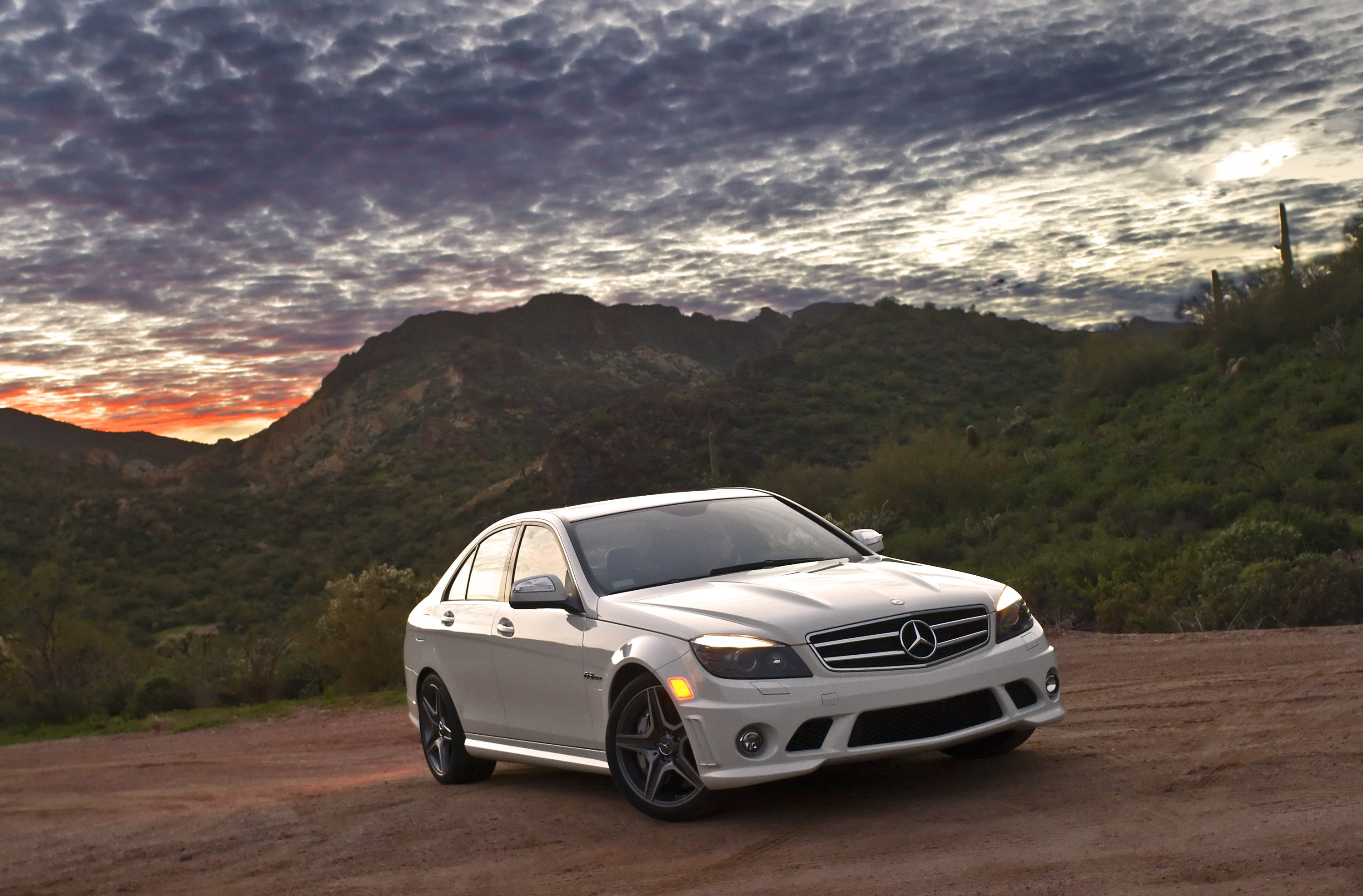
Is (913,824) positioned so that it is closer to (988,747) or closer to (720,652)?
(720,652)

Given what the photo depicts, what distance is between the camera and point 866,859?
18.0 ft

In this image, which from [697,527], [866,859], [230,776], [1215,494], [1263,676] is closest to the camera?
[866,859]

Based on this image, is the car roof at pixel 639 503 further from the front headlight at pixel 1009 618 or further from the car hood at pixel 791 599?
the front headlight at pixel 1009 618

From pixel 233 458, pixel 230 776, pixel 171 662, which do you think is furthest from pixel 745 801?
pixel 233 458

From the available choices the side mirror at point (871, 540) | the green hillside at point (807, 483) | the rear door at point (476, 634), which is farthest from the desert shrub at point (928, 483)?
the side mirror at point (871, 540)

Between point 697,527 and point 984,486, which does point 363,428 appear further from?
point 697,527

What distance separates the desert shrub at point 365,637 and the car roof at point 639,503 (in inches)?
472

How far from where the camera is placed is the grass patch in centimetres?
1761

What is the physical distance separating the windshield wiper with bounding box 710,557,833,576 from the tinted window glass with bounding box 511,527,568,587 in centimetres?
85

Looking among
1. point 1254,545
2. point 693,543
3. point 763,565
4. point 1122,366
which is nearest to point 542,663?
point 693,543

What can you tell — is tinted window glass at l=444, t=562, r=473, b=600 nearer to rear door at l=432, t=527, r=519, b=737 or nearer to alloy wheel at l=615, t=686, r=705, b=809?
rear door at l=432, t=527, r=519, b=737

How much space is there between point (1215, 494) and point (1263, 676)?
1839cm

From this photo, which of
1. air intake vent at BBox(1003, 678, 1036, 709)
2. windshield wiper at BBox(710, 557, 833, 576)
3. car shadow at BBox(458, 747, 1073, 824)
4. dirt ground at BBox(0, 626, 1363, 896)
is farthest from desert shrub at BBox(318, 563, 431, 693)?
air intake vent at BBox(1003, 678, 1036, 709)

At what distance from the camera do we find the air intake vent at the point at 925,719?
618 centimetres
